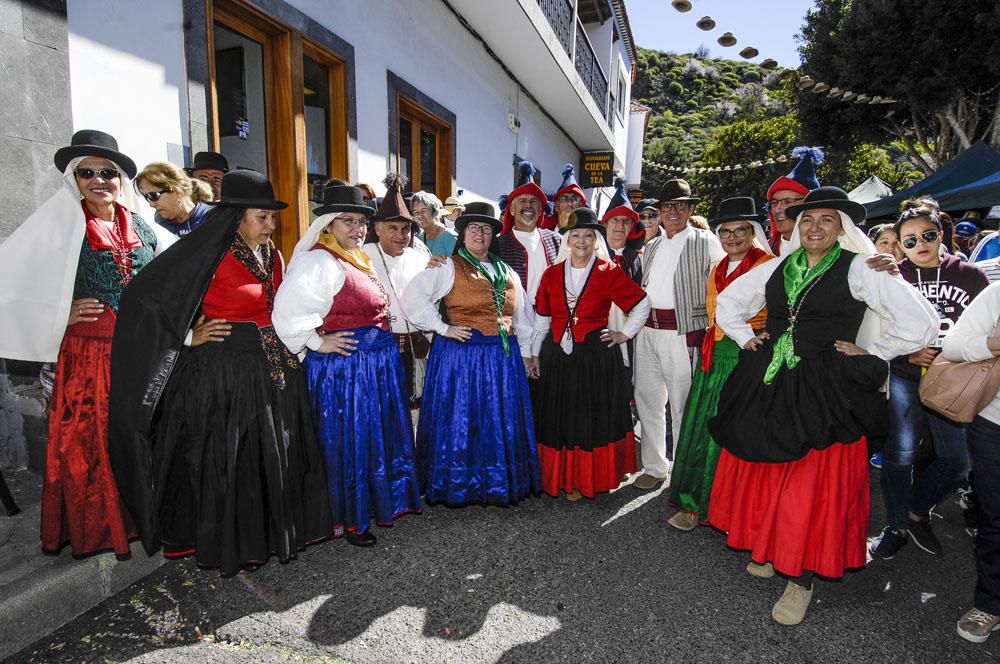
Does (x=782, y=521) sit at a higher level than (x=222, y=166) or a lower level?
lower

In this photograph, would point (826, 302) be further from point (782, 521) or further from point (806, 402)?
point (782, 521)

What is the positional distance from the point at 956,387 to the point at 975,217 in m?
8.67

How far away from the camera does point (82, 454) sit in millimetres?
2746

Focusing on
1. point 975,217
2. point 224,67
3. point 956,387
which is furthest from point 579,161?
point 956,387

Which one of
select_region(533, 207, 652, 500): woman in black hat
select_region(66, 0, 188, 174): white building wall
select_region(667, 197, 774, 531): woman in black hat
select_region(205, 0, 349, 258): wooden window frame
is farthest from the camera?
select_region(205, 0, 349, 258): wooden window frame

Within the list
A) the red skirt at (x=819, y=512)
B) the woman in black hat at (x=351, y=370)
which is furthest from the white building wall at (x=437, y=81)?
the red skirt at (x=819, y=512)

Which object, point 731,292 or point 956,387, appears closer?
point 956,387

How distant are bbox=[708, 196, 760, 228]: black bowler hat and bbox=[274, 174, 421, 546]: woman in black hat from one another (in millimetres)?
2189

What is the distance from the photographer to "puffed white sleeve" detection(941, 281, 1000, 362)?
246 centimetres

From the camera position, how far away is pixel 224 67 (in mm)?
5188

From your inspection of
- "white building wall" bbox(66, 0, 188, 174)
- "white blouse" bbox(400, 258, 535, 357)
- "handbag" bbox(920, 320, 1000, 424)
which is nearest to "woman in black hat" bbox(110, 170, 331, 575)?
"white blouse" bbox(400, 258, 535, 357)

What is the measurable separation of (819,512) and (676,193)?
250 centimetres

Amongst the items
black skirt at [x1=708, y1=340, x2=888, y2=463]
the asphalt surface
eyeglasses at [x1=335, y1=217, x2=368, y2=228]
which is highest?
eyeglasses at [x1=335, y1=217, x2=368, y2=228]

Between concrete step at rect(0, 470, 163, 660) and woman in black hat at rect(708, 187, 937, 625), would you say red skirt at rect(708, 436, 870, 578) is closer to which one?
woman in black hat at rect(708, 187, 937, 625)
